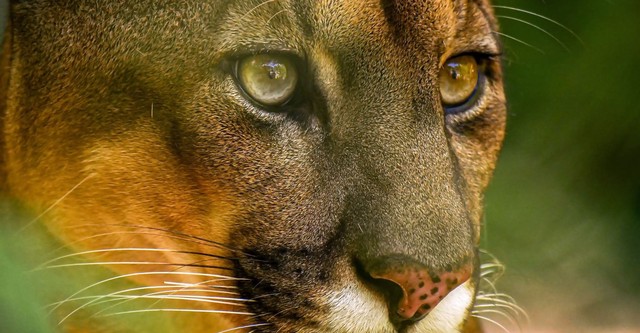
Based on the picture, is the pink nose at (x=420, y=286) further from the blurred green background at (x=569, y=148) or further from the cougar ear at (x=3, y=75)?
the blurred green background at (x=569, y=148)

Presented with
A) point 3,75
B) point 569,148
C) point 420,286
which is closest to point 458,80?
Answer: point 420,286

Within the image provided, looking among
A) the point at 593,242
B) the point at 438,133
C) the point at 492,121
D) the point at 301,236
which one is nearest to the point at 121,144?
the point at 301,236

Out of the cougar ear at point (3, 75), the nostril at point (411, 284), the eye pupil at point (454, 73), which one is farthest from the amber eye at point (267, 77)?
the cougar ear at point (3, 75)

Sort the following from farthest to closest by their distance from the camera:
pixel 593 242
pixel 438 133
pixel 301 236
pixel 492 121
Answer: pixel 593 242 < pixel 492 121 < pixel 438 133 < pixel 301 236

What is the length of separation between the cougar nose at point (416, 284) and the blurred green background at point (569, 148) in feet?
4.05

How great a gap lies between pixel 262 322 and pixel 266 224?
0.27 metres

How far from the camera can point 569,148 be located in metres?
3.47

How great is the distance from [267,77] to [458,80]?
685mm

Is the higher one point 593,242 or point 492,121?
point 492,121

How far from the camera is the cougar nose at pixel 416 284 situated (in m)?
2.03

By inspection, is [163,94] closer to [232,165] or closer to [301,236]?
[232,165]

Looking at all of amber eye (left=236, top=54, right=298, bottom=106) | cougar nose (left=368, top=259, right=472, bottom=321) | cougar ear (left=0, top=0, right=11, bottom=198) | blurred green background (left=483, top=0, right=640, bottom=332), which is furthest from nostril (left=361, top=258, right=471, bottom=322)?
blurred green background (left=483, top=0, right=640, bottom=332)

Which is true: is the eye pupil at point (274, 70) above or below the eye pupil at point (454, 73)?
below

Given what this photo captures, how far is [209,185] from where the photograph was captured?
2264 mm
